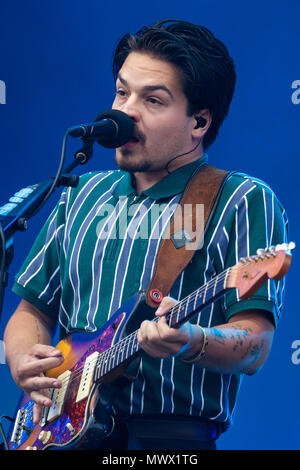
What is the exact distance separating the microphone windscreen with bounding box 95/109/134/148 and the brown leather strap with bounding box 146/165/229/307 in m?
0.26

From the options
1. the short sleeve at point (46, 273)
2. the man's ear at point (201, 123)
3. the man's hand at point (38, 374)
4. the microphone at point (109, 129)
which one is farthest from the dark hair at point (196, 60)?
the man's hand at point (38, 374)

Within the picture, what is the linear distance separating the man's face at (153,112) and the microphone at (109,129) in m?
0.15

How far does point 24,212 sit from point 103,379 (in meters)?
0.43

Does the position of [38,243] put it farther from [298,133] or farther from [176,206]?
[298,133]

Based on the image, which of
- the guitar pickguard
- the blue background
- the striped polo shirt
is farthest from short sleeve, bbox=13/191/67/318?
the blue background

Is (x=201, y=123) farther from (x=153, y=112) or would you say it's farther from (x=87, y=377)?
(x=87, y=377)

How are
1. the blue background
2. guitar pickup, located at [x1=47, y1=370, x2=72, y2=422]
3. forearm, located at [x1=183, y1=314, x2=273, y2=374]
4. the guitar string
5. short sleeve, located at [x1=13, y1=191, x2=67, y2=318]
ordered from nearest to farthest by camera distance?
the guitar string < forearm, located at [x1=183, y1=314, x2=273, y2=374] < guitar pickup, located at [x1=47, y1=370, x2=72, y2=422] < short sleeve, located at [x1=13, y1=191, x2=67, y2=318] < the blue background

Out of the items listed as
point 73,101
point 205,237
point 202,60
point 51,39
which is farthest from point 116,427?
point 51,39

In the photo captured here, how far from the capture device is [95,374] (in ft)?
5.49

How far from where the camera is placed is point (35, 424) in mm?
1819

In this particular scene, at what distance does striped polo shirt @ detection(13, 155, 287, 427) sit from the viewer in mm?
1690

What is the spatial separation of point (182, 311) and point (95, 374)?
0.34 meters

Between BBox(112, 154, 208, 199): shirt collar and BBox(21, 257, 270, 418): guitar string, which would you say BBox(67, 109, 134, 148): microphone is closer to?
BBox(112, 154, 208, 199): shirt collar

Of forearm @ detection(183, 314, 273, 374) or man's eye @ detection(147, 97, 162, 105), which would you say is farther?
man's eye @ detection(147, 97, 162, 105)
